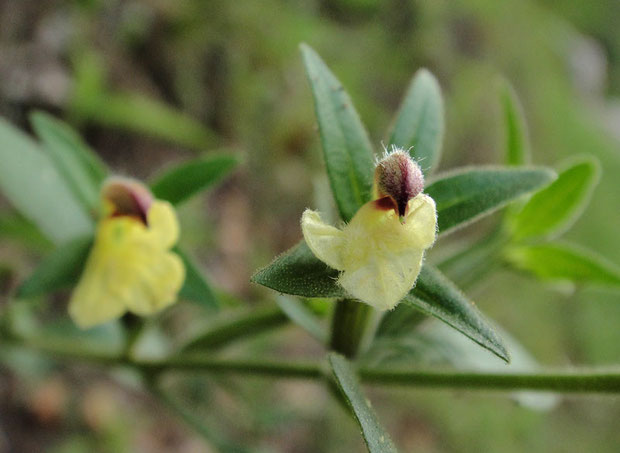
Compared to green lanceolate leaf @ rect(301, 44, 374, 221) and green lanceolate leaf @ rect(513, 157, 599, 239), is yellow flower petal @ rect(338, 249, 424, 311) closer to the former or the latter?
green lanceolate leaf @ rect(301, 44, 374, 221)

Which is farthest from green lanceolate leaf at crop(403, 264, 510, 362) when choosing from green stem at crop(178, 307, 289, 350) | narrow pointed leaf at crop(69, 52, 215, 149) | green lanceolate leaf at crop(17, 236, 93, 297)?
narrow pointed leaf at crop(69, 52, 215, 149)

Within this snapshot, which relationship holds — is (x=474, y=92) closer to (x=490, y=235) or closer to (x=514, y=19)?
(x=514, y=19)

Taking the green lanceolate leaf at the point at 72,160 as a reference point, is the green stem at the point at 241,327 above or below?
below

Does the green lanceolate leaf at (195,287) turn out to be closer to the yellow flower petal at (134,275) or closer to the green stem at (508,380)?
the yellow flower petal at (134,275)

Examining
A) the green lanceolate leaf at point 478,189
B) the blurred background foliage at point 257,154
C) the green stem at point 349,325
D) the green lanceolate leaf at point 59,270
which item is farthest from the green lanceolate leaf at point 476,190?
the green lanceolate leaf at point 59,270

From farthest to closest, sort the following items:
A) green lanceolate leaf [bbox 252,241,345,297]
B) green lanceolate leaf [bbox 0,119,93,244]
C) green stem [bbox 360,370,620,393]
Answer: green lanceolate leaf [bbox 0,119,93,244] → green stem [bbox 360,370,620,393] → green lanceolate leaf [bbox 252,241,345,297]

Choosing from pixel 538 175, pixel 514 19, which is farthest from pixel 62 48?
pixel 514 19

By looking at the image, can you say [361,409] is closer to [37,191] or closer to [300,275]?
[300,275]
